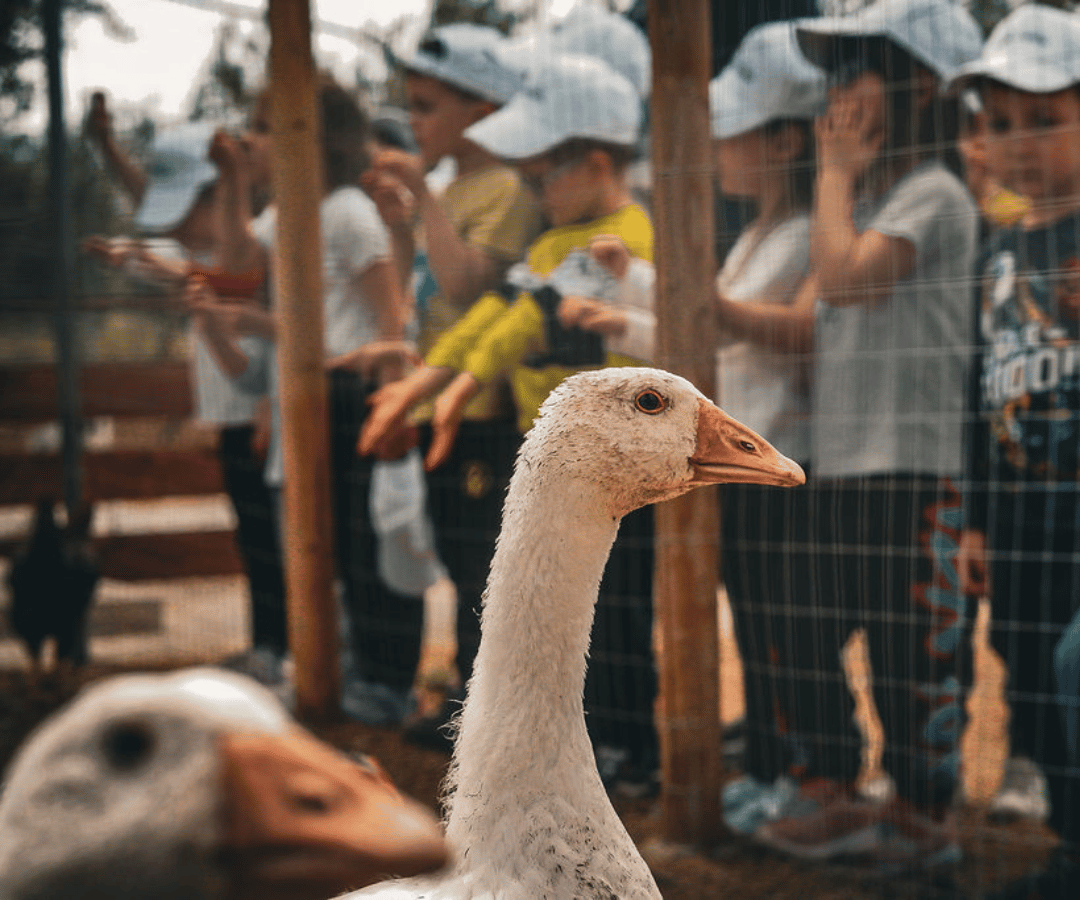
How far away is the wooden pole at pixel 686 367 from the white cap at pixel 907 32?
9.6 inches

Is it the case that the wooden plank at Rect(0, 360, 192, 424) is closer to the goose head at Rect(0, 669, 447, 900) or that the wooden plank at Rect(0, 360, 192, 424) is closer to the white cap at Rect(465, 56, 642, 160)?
the white cap at Rect(465, 56, 642, 160)

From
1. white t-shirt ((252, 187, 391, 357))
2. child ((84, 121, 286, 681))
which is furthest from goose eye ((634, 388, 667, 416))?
child ((84, 121, 286, 681))

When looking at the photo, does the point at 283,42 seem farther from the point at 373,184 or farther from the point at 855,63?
the point at 855,63

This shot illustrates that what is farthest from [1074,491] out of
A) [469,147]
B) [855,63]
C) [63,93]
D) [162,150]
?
[63,93]

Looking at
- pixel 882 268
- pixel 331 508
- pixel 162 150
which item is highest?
pixel 162 150

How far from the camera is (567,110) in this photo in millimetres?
2613

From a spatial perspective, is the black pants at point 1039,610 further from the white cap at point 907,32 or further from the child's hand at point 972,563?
the white cap at point 907,32

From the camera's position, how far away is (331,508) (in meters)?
3.59

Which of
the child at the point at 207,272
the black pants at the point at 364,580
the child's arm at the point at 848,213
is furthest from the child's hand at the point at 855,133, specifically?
the child at the point at 207,272

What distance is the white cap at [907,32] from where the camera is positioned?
2266 millimetres

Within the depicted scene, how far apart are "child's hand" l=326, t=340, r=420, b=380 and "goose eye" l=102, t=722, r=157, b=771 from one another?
2435 mm

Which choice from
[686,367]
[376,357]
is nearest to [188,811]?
[686,367]

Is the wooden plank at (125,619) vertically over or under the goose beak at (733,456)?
under

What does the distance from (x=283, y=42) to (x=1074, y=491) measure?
105 inches
